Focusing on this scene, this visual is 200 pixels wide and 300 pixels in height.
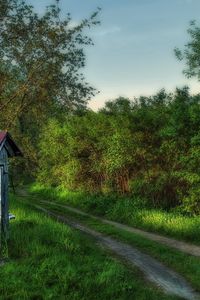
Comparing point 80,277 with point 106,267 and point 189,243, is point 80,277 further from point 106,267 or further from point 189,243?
point 189,243

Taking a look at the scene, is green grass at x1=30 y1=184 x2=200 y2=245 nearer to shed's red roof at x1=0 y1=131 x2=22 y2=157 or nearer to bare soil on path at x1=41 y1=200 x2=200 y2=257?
bare soil on path at x1=41 y1=200 x2=200 y2=257

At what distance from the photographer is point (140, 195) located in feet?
78.2

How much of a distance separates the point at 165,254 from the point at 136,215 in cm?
585

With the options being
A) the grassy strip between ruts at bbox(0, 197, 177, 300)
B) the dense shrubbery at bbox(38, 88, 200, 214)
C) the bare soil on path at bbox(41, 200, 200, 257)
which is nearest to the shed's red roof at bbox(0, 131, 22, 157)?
the grassy strip between ruts at bbox(0, 197, 177, 300)

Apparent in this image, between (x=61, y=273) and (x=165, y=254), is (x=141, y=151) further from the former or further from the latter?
(x=61, y=273)

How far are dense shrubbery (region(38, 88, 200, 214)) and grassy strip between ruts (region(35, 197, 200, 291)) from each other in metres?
2.79

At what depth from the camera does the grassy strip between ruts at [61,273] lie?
10.6 m

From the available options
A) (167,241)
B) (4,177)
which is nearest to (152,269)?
(167,241)

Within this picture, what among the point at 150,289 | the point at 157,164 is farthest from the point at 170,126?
the point at 150,289

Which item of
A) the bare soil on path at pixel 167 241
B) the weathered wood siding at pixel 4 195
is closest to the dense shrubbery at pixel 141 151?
the bare soil on path at pixel 167 241

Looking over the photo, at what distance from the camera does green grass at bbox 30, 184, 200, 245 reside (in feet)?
57.4

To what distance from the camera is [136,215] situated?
2072cm

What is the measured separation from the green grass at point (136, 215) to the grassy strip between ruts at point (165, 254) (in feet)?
3.92

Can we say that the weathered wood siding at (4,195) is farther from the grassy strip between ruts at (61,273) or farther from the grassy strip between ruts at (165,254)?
the grassy strip between ruts at (165,254)
